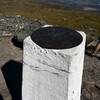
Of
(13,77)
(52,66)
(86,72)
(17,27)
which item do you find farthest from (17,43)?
(52,66)

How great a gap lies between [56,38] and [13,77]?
11.2 feet

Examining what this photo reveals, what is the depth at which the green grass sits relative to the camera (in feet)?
54.5

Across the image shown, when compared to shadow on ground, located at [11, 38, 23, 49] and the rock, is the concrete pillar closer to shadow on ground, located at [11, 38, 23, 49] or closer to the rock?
shadow on ground, located at [11, 38, 23, 49]

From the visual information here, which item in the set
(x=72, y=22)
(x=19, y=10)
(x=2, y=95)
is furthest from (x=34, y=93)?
(x=19, y=10)

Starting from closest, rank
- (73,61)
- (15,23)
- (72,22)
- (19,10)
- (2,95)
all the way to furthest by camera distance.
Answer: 1. (73,61)
2. (2,95)
3. (15,23)
4. (72,22)
5. (19,10)

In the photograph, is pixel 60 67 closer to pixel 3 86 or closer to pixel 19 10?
pixel 3 86

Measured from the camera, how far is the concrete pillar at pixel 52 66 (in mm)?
4895

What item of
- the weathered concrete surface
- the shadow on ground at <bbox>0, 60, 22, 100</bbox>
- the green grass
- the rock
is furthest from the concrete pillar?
the green grass

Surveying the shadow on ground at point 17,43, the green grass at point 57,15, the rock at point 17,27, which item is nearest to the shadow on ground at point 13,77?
the shadow on ground at point 17,43

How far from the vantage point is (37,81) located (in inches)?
206

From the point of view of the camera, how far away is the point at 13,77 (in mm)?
8414

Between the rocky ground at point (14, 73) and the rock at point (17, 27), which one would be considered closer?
the rocky ground at point (14, 73)

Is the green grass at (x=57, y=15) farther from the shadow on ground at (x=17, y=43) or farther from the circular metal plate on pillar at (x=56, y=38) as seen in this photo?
the circular metal plate on pillar at (x=56, y=38)

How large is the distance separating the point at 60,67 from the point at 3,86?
3351 millimetres
